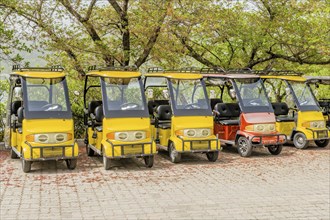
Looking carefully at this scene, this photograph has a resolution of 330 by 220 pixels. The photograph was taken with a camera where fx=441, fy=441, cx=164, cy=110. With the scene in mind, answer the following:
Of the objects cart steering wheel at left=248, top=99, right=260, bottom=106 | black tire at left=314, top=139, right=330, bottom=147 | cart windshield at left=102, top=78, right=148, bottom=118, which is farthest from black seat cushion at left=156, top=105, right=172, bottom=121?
black tire at left=314, top=139, right=330, bottom=147

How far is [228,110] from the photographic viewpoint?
1430 cm

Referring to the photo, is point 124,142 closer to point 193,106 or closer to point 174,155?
point 174,155

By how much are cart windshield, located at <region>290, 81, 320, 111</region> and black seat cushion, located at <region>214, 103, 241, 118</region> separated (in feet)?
6.48

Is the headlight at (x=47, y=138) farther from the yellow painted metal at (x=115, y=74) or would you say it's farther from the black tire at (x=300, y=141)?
the black tire at (x=300, y=141)

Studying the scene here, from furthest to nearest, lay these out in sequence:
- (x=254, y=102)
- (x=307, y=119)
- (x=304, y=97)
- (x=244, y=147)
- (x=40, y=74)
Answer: (x=304, y=97) → (x=307, y=119) → (x=254, y=102) → (x=244, y=147) → (x=40, y=74)

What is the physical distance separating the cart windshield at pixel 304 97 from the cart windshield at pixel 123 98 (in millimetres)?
5787

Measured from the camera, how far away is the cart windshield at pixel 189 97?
11953 mm

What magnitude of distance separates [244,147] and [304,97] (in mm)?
3240

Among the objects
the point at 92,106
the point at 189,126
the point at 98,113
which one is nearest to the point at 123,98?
the point at 98,113

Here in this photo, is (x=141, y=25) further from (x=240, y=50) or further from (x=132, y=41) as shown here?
(x=240, y=50)

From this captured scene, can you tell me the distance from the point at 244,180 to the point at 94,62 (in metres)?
8.46

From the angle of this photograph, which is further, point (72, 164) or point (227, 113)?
point (227, 113)

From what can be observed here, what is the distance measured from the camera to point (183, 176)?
10.1m

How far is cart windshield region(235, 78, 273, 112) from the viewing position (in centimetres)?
1326
